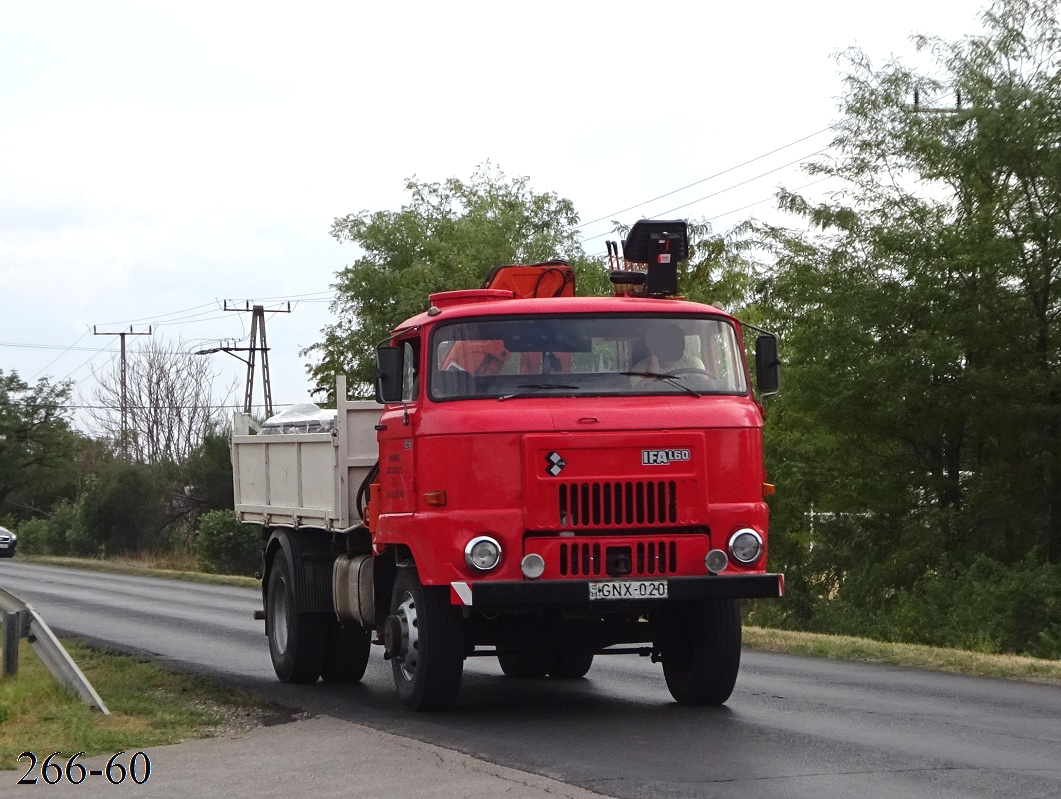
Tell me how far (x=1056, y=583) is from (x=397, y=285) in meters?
27.8

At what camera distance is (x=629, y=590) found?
407 inches

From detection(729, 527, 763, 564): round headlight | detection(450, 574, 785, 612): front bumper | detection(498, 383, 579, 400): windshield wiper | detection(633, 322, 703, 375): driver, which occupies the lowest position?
detection(450, 574, 785, 612): front bumper

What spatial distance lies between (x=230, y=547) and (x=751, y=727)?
35.8 metres

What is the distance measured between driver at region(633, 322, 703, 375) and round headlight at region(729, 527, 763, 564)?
1205mm

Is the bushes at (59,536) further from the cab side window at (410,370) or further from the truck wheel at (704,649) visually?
the truck wheel at (704,649)

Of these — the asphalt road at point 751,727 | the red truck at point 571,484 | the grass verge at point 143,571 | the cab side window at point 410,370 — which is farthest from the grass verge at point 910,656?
the grass verge at point 143,571

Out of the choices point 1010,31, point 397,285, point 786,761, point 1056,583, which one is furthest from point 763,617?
point 397,285

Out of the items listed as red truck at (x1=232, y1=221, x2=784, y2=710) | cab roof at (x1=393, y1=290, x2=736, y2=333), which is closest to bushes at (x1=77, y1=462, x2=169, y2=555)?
red truck at (x1=232, y1=221, x2=784, y2=710)

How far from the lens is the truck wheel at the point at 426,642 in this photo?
1082 cm

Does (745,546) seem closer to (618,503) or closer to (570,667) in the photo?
(618,503)

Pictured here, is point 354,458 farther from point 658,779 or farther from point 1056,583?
point 1056,583

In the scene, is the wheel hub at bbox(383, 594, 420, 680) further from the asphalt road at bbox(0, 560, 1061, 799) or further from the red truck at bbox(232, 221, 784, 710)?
the asphalt road at bbox(0, 560, 1061, 799)

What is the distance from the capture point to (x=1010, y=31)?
24750 mm

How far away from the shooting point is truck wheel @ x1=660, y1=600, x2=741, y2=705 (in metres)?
11.2
